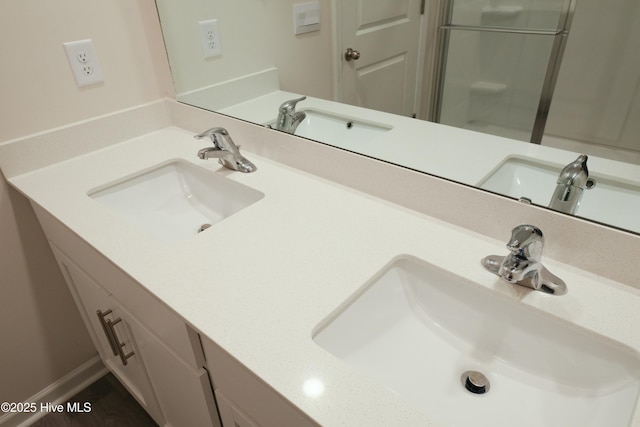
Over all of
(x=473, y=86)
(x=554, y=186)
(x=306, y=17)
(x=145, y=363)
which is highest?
(x=306, y=17)

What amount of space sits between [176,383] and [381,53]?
91cm

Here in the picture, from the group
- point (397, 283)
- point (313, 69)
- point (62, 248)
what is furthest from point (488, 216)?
point (62, 248)

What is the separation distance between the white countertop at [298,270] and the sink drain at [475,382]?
0.15 metres

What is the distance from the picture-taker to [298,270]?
0.79m

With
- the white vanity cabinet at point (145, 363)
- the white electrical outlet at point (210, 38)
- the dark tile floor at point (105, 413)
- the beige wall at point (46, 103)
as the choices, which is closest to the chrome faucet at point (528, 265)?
the white vanity cabinet at point (145, 363)

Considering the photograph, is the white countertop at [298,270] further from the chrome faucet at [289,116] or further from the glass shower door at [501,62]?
the glass shower door at [501,62]

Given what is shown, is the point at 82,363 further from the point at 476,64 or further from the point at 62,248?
the point at 476,64

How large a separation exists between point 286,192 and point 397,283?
40 centimetres

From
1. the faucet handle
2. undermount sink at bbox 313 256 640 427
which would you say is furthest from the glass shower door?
the faucet handle

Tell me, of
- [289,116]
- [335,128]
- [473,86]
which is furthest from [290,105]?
[473,86]

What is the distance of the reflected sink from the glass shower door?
20 centimetres

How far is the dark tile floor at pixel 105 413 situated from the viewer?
150 centimetres

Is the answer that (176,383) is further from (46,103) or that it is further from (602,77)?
(602,77)

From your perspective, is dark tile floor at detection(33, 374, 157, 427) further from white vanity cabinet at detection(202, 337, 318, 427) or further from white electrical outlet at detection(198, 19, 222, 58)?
white electrical outlet at detection(198, 19, 222, 58)
